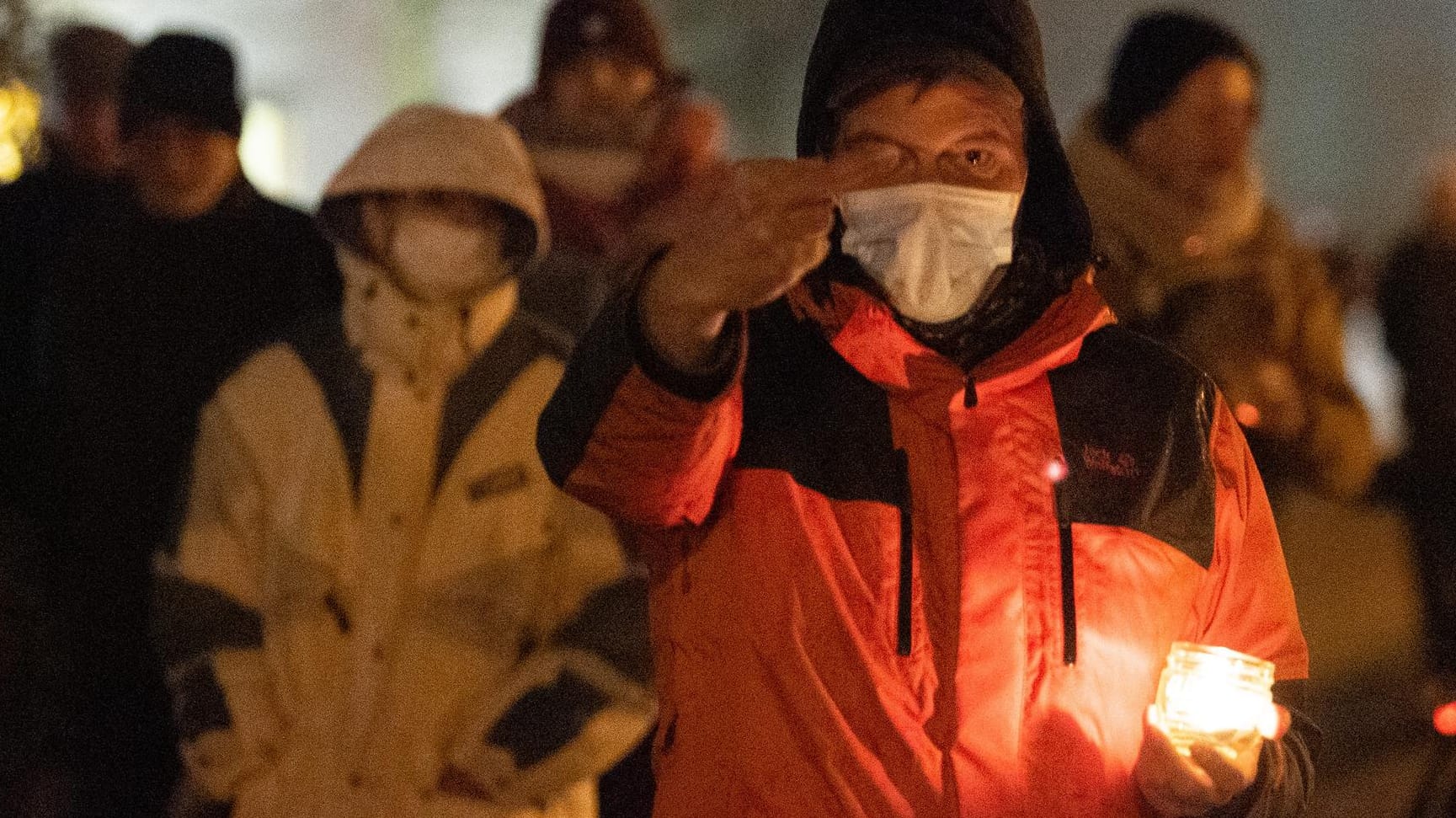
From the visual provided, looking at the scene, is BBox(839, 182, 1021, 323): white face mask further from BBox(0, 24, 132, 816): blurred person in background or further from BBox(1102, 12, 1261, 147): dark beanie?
BBox(0, 24, 132, 816): blurred person in background

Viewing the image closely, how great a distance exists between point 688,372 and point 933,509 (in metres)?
0.43

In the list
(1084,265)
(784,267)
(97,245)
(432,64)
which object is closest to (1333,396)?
(1084,265)

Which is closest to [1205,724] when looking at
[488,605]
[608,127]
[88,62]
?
[488,605]

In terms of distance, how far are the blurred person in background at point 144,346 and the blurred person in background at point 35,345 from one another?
0.27ft

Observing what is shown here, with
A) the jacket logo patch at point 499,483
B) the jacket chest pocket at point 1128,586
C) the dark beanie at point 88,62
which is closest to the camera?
the jacket chest pocket at point 1128,586

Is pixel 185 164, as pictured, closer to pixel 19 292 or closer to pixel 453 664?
pixel 19 292

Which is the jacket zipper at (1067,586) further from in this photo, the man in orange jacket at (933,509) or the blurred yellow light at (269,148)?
the blurred yellow light at (269,148)

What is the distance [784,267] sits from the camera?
61.7 inches

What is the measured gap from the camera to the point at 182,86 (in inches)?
164

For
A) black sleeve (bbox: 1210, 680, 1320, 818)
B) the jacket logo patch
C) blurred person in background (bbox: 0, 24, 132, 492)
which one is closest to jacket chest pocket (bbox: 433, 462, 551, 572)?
the jacket logo patch

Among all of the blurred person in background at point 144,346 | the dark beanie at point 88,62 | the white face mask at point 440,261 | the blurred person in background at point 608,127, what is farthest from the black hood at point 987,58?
the dark beanie at point 88,62

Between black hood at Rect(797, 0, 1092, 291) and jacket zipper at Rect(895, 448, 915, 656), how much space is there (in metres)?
0.40

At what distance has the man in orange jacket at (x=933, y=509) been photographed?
1825 millimetres

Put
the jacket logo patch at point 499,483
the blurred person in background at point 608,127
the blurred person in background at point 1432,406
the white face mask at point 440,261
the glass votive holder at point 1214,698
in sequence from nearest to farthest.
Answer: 1. the glass votive holder at point 1214,698
2. the jacket logo patch at point 499,483
3. the white face mask at point 440,261
4. the blurred person in background at point 608,127
5. the blurred person in background at point 1432,406
